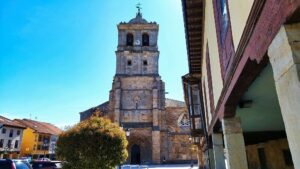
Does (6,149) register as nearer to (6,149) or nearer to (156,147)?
(6,149)

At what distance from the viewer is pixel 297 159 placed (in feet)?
7.57

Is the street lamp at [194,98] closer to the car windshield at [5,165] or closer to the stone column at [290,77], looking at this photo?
the car windshield at [5,165]

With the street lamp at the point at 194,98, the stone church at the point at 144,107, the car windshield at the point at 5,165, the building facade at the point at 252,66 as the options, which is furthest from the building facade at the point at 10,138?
the building facade at the point at 252,66

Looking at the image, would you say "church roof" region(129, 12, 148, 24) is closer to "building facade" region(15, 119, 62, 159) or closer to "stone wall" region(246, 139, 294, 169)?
"building facade" region(15, 119, 62, 159)

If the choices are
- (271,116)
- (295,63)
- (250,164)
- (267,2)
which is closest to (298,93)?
(295,63)

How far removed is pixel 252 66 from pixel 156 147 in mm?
35804

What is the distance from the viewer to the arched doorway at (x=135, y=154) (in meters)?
38.5

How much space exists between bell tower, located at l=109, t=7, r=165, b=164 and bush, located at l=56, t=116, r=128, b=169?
23.6 meters

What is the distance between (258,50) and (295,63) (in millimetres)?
874

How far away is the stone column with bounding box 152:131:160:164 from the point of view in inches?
1483

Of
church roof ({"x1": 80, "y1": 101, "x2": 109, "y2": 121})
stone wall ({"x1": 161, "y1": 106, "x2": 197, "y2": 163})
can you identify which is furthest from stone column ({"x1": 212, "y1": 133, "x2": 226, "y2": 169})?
church roof ({"x1": 80, "y1": 101, "x2": 109, "y2": 121})

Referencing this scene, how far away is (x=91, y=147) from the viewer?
47.1ft

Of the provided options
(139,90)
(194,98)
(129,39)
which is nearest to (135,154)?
(139,90)

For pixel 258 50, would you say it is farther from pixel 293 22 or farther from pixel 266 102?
pixel 266 102
